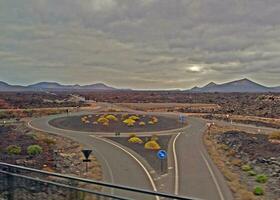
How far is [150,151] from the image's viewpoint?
4491cm

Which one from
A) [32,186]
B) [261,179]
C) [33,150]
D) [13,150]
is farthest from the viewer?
[33,150]

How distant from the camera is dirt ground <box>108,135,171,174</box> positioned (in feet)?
119

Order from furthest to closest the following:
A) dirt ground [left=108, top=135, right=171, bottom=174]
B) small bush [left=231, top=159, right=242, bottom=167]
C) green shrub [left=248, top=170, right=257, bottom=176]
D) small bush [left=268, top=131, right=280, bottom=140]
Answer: small bush [left=268, top=131, right=280, bottom=140] → small bush [left=231, top=159, right=242, bottom=167] → dirt ground [left=108, top=135, right=171, bottom=174] → green shrub [left=248, top=170, right=257, bottom=176]

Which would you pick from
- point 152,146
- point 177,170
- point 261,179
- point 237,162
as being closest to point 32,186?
point 177,170

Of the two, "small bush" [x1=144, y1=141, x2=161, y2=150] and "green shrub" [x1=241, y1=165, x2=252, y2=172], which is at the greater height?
"small bush" [x1=144, y1=141, x2=161, y2=150]

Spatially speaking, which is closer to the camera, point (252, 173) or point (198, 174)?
point (198, 174)

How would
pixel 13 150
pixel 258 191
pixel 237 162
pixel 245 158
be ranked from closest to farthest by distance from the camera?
1. pixel 258 191
2. pixel 13 150
3. pixel 237 162
4. pixel 245 158

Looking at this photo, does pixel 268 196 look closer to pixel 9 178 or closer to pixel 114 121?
pixel 9 178

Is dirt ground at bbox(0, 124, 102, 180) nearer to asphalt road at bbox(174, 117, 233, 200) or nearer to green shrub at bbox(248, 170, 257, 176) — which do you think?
asphalt road at bbox(174, 117, 233, 200)

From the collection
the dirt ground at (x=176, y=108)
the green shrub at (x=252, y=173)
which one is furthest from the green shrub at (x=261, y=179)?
the dirt ground at (x=176, y=108)

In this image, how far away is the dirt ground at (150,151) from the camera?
119 ft

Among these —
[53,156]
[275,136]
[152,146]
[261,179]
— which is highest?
[275,136]

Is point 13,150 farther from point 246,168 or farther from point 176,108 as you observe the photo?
point 176,108

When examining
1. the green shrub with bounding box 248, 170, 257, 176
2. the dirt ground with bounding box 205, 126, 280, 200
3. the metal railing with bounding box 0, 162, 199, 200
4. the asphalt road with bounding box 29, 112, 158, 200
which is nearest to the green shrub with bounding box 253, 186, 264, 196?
the dirt ground with bounding box 205, 126, 280, 200
